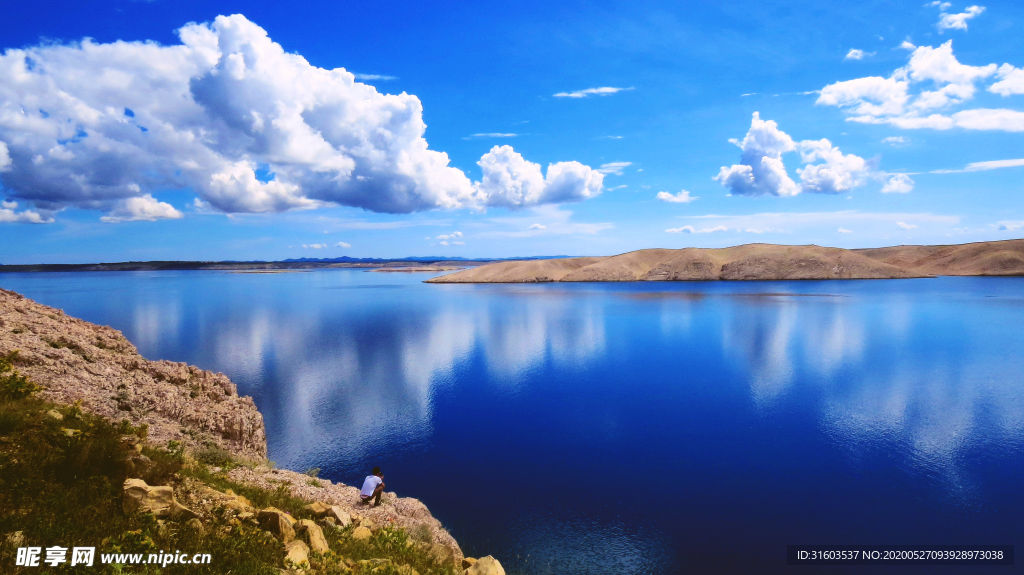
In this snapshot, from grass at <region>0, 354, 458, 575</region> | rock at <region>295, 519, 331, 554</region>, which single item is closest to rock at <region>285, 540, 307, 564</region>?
grass at <region>0, 354, 458, 575</region>

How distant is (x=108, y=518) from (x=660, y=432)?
17.5 m

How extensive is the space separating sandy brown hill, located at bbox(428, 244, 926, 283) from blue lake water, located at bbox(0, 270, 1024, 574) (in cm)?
9875

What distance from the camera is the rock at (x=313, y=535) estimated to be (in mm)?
8172

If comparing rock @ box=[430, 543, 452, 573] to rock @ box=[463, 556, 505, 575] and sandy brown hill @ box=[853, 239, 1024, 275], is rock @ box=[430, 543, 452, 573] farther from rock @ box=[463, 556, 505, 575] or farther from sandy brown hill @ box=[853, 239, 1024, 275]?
sandy brown hill @ box=[853, 239, 1024, 275]

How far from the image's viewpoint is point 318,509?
10.4 m

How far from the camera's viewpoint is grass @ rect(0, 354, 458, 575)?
614cm

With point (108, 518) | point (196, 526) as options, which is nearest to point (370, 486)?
point (196, 526)

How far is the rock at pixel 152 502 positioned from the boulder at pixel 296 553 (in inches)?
56.6

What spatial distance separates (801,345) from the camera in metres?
38.2

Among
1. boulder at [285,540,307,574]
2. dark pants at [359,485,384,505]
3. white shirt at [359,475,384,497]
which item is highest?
boulder at [285,540,307,574]

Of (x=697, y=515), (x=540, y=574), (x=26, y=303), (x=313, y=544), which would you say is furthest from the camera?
(x=26, y=303)

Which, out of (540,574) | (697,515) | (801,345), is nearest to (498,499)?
(540,574)

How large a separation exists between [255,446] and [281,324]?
39.5 m

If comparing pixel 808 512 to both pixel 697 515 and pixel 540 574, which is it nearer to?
pixel 697 515
